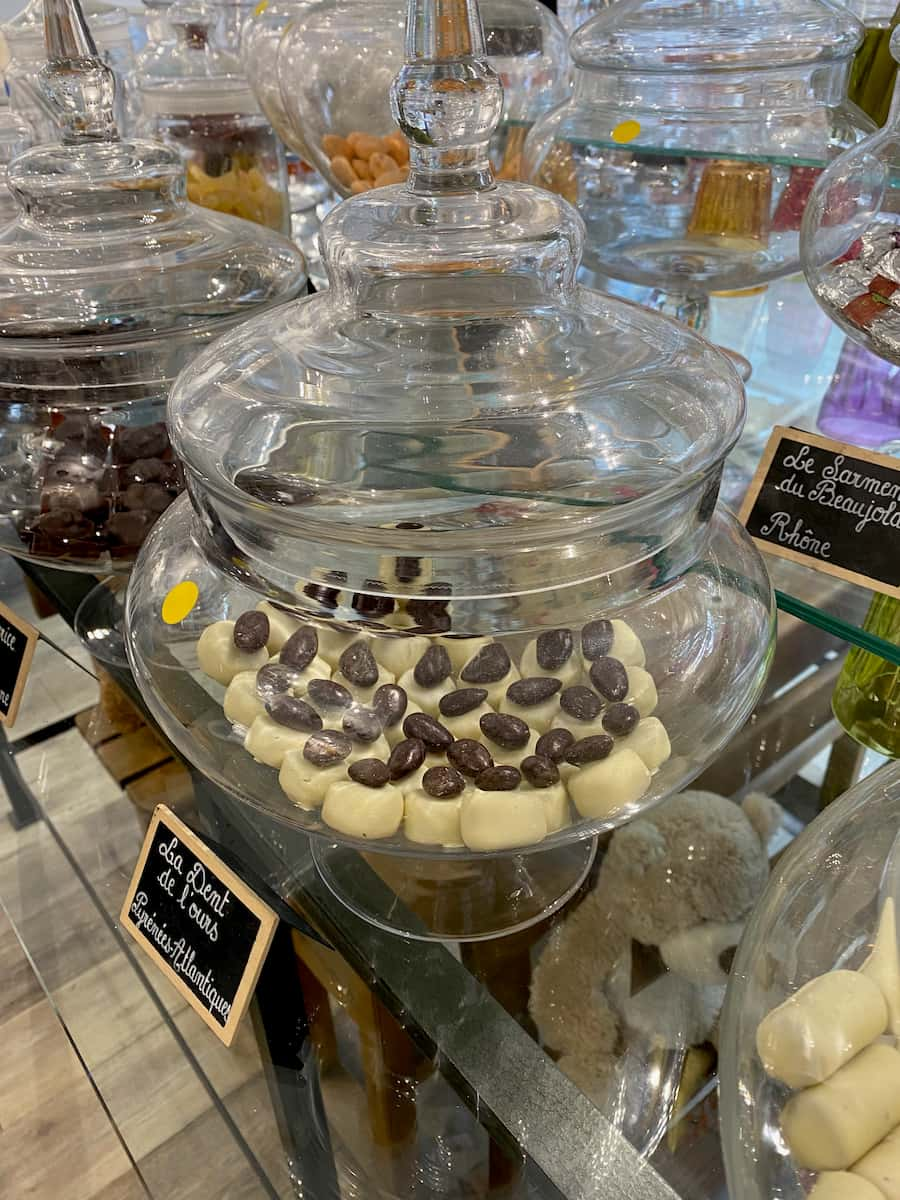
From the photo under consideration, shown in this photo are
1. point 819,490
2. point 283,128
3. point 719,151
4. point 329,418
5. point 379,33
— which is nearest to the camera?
point 329,418

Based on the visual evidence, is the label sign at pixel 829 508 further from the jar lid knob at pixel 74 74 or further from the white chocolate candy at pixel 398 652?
the jar lid knob at pixel 74 74

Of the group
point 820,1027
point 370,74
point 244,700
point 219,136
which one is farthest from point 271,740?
point 219,136

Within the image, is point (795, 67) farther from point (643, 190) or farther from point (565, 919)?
point (565, 919)

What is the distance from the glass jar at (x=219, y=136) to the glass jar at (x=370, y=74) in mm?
129

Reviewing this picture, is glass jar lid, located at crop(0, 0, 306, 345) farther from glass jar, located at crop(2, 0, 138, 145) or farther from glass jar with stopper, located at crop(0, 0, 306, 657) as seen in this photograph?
glass jar, located at crop(2, 0, 138, 145)

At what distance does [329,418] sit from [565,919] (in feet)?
1.26

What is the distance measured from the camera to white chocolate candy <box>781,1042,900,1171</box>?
0.37 m

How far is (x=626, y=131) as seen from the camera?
738mm

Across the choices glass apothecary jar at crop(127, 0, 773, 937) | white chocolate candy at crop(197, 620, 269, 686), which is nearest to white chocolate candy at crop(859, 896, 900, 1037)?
glass apothecary jar at crop(127, 0, 773, 937)

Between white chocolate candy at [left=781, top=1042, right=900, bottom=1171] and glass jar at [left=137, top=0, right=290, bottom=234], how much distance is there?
900 millimetres

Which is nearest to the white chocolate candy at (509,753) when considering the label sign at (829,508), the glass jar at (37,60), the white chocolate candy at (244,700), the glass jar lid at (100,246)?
the white chocolate candy at (244,700)

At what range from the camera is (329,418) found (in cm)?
41

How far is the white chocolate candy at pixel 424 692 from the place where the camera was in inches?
18.7

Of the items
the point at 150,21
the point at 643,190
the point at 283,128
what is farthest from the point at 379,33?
the point at 150,21
